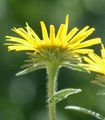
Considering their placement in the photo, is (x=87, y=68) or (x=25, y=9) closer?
(x=87, y=68)

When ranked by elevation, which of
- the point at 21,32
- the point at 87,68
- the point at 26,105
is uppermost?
the point at 21,32

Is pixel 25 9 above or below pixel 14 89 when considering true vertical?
above

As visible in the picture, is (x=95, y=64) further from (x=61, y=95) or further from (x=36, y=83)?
(x=36, y=83)

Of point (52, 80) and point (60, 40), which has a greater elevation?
point (60, 40)

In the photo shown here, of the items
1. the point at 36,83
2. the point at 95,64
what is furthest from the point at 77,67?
the point at 36,83

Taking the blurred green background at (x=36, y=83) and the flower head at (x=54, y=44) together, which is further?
the blurred green background at (x=36, y=83)

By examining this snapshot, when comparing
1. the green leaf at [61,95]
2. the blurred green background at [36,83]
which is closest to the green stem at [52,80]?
the green leaf at [61,95]

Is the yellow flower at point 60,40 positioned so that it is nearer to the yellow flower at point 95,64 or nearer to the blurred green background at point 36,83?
the yellow flower at point 95,64

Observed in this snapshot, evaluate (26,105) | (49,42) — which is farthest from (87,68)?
(26,105)

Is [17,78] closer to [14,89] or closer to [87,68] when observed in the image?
[14,89]
